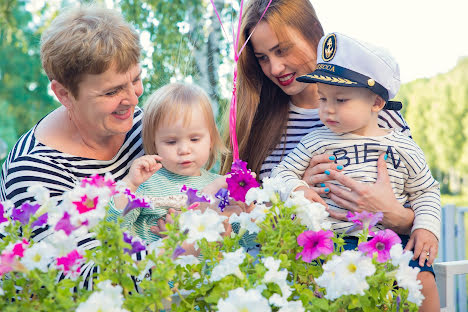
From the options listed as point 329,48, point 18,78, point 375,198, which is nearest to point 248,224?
point 375,198

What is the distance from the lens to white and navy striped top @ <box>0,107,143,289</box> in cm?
210

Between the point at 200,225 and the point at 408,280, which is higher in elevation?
the point at 200,225

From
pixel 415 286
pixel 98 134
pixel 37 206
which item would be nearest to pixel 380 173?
pixel 415 286

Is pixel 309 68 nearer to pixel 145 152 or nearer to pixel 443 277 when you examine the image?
pixel 145 152

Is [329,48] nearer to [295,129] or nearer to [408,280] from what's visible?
[295,129]

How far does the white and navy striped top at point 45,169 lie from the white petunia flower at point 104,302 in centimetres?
86

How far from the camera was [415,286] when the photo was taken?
132 centimetres

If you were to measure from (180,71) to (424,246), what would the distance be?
1715 mm

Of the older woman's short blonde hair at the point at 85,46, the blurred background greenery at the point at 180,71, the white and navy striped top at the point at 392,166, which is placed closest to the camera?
the older woman's short blonde hair at the point at 85,46

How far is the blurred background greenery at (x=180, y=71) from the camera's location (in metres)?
4.71

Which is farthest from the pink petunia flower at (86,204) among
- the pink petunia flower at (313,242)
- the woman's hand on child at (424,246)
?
the woman's hand on child at (424,246)

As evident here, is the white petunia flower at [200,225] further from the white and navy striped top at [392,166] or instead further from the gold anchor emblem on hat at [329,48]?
the gold anchor emblem on hat at [329,48]

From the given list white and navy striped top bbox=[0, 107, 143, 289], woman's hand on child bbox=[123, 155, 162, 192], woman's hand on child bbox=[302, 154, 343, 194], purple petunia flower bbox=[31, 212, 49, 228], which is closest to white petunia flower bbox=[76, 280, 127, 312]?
purple petunia flower bbox=[31, 212, 49, 228]

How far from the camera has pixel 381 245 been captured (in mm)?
1438
